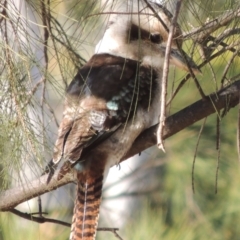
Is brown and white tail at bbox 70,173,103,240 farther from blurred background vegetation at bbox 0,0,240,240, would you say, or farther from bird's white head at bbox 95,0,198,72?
bird's white head at bbox 95,0,198,72

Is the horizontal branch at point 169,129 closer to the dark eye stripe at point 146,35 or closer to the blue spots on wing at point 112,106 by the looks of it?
the blue spots on wing at point 112,106

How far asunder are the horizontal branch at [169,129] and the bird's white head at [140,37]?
0.36 feet

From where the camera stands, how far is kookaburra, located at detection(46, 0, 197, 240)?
1.79 m

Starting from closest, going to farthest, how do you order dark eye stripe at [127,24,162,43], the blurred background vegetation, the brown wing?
the blurred background vegetation < the brown wing < dark eye stripe at [127,24,162,43]

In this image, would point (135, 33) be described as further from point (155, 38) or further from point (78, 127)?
point (78, 127)

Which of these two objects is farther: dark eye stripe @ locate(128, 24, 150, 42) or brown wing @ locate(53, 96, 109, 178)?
dark eye stripe @ locate(128, 24, 150, 42)

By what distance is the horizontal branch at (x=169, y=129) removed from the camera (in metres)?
1.59

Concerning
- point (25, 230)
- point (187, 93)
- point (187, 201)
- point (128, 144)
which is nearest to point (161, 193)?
point (187, 201)

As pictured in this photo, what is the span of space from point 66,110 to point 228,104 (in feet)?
1.36

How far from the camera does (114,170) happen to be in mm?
3352

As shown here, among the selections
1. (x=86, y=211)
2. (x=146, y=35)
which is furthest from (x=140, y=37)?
(x=86, y=211)

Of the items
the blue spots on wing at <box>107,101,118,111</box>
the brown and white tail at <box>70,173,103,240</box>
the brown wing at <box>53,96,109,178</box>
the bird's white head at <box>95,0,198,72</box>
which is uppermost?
the bird's white head at <box>95,0,198,72</box>

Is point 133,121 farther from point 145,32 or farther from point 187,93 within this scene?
point 187,93

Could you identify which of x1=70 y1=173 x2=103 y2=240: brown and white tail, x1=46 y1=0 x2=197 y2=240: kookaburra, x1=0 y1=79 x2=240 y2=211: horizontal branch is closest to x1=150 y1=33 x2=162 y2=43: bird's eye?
x1=46 y1=0 x2=197 y2=240: kookaburra
